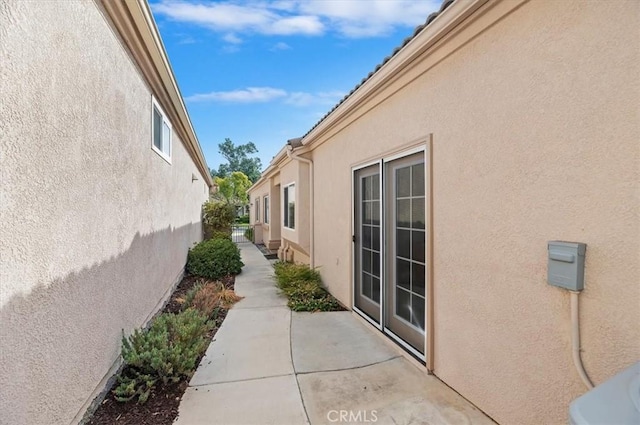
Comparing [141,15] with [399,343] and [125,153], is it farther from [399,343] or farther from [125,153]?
[399,343]

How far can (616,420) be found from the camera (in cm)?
140

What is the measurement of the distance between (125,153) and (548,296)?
4902 mm

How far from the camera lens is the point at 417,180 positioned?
→ 4.45 m

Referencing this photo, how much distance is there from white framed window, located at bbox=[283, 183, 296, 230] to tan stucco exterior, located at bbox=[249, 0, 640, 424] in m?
7.05

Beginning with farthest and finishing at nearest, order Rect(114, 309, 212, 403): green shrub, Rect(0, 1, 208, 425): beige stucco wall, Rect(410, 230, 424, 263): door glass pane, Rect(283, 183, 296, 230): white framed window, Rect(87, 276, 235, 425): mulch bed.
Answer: Rect(283, 183, 296, 230): white framed window → Rect(410, 230, 424, 263): door glass pane → Rect(114, 309, 212, 403): green shrub → Rect(87, 276, 235, 425): mulch bed → Rect(0, 1, 208, 425): beige stucco wall

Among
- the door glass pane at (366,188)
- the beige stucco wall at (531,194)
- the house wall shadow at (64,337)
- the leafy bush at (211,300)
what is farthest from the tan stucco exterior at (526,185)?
the leafy bush at (211,300)

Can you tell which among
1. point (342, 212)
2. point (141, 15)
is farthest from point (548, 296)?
point (141, 15)

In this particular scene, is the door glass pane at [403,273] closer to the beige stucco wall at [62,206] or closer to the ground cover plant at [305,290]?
the ground cover plant at [305,290]

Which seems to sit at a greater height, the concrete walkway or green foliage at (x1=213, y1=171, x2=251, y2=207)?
green foliage at (x1=213, y1=171, x2=251, y2=207)

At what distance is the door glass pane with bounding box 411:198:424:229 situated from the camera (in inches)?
171

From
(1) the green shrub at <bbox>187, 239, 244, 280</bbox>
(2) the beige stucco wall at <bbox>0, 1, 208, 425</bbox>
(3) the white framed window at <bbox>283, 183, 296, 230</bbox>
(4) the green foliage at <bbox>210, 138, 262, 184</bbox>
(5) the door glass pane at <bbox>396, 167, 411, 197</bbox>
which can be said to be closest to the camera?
(2) the beige stucco wall at <bbox>0, 1, 208, 425</bbox>

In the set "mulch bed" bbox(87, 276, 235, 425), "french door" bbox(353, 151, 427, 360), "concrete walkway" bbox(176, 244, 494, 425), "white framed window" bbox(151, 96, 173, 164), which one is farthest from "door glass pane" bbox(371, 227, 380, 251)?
"white framed window" bbox(151, 96, 173, 164)

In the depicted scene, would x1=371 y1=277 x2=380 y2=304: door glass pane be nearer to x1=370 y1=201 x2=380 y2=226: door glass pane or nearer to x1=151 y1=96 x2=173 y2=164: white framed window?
x1=370 y1=201 x2=380 y2=226: door glass pane

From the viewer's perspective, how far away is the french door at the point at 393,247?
4402mm
